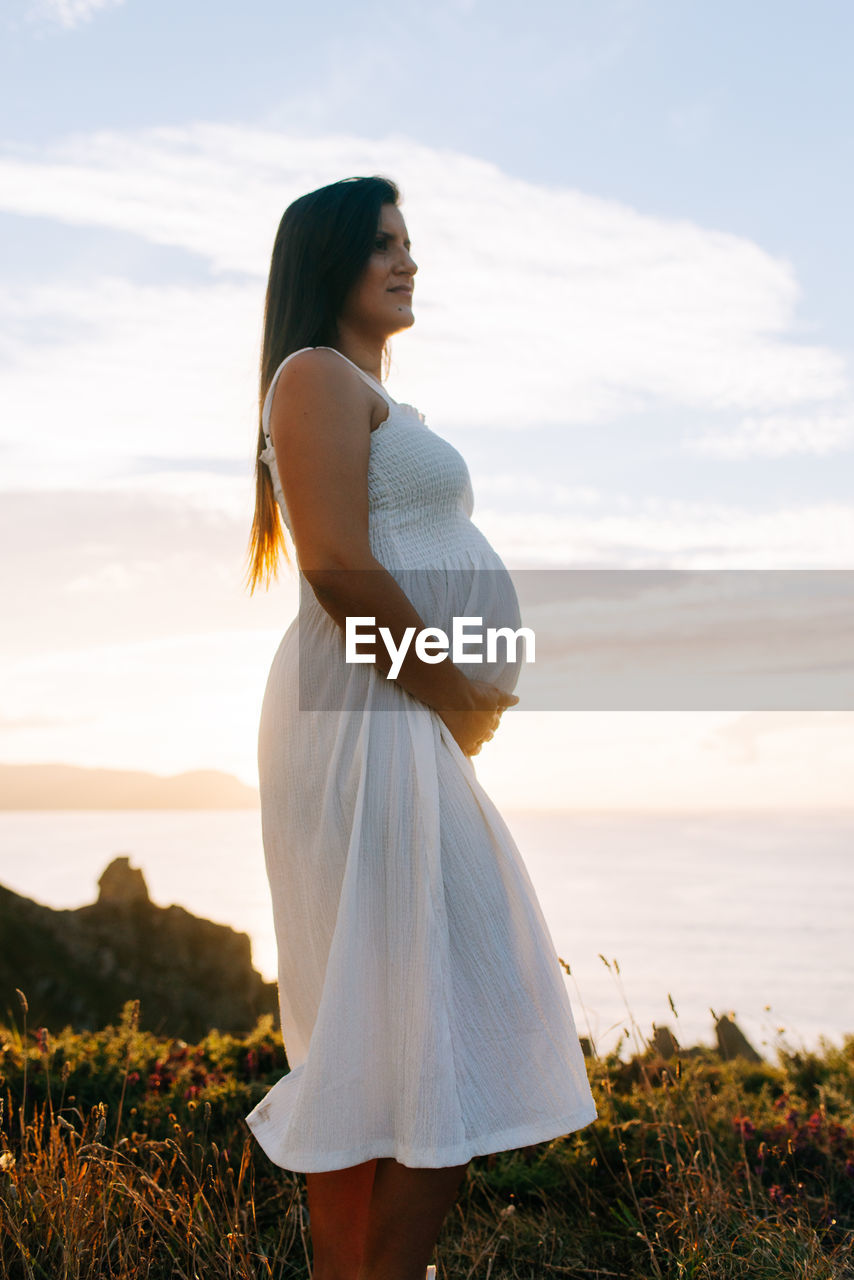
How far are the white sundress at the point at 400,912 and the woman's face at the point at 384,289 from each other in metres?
0.25

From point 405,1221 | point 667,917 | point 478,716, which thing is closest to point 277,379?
point 478,716

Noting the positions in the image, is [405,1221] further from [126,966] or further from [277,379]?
[126,966]

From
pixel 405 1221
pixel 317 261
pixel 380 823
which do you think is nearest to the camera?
pixel 405 1221

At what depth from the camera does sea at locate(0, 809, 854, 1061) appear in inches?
312

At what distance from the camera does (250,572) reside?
8.64 feet

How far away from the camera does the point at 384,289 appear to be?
2.35m

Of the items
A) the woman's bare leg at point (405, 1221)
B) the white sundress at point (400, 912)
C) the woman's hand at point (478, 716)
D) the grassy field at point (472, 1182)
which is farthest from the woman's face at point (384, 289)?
the grassy field at point (472, 1182)

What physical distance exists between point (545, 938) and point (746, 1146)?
2380 mm

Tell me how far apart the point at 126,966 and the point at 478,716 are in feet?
14.8

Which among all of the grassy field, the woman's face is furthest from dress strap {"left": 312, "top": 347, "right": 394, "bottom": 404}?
the grassy field

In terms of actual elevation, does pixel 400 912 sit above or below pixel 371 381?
below

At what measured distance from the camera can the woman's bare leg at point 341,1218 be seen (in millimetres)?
2053

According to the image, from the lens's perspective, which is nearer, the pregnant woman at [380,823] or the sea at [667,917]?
the pregnant woman at [380,823]

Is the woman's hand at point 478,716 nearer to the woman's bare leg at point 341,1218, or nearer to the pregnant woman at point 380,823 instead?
the pregnant woman at point 380,823
